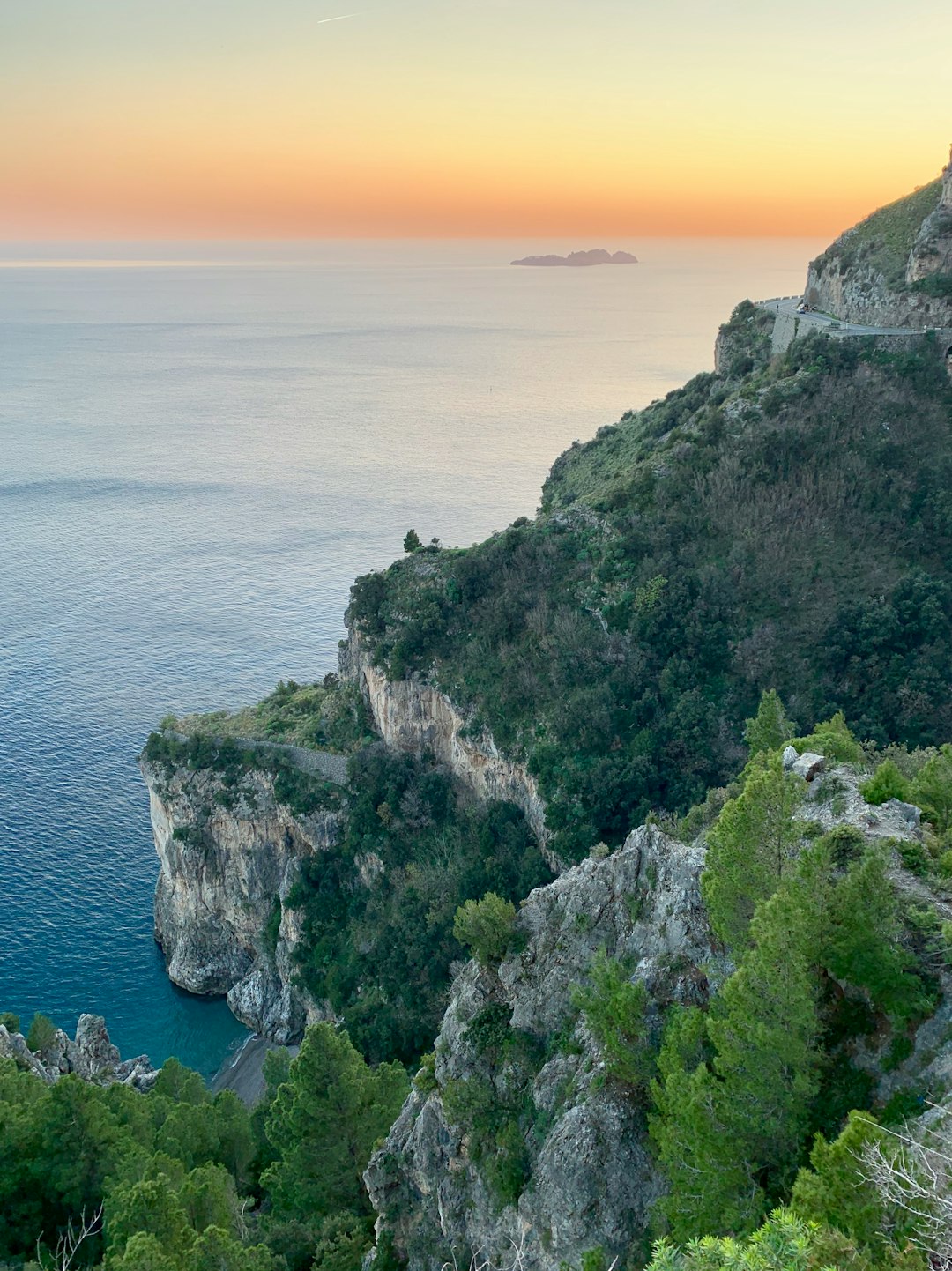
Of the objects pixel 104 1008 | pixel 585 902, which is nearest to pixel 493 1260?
pixel 585 902

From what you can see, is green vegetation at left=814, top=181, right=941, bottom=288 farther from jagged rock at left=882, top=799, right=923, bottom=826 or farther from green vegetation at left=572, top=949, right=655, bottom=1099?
green vegetation at left=572, top=949, right=655, bottom=1099

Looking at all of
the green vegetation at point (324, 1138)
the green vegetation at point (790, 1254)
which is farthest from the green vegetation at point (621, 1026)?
the green vegetation at point (324, 1138)

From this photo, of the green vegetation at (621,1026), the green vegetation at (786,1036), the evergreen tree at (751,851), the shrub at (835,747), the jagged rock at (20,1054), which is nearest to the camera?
the green vegetation at (786,1036)

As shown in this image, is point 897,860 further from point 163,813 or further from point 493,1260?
point 163,813

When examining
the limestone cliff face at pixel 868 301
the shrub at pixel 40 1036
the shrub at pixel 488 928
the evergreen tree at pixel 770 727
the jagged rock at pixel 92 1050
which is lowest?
the jagged rock at pixel 92 1050

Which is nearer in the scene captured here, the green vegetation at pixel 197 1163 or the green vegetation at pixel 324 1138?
the green vegetation at pixel 197 1163

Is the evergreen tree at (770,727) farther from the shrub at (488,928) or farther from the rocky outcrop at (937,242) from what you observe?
the rocky outcrop at (937,242)

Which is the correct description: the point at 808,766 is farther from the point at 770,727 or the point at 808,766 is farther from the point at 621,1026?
the point at 621,1026
